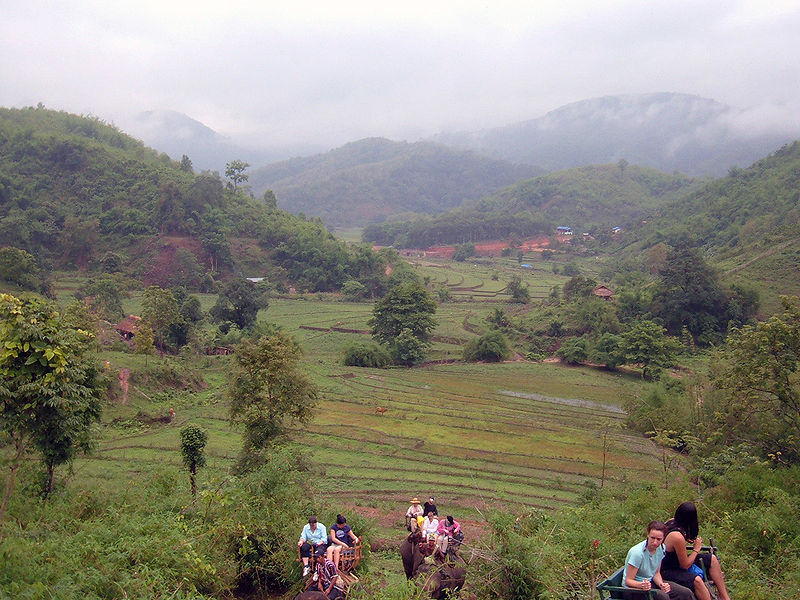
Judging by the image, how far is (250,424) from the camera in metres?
15.1

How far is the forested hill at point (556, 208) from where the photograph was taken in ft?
354

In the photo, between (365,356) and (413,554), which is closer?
(413,554)

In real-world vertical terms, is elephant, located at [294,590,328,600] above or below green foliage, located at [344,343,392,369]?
above

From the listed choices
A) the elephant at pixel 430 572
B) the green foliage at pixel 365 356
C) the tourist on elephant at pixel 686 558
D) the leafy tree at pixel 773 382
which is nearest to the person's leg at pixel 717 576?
the tourist on elephant at pixel 686 558

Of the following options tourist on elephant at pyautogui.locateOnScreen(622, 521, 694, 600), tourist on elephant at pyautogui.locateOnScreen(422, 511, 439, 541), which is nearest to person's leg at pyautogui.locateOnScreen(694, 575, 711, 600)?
tourist on elephant at pyautogui.locateOnScreen(622, 521, 694, 600)

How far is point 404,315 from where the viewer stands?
41.7m

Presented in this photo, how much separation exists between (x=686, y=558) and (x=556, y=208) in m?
130

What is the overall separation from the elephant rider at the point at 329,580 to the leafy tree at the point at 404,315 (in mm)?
33660

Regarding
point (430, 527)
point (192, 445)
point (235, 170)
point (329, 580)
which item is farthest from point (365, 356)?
point (235, 170)

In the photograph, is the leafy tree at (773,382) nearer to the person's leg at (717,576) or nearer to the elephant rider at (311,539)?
the person's leg at (717,576)

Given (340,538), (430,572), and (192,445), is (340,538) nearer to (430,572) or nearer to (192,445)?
(430,572)

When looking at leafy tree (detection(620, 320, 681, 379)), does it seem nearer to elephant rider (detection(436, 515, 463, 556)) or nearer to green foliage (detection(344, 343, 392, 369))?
green foliage (detection(344, 343, 392, 369))

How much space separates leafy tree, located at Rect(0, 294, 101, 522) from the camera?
780 centimetres

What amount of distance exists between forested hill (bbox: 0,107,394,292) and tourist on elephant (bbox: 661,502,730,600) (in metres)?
59.4
